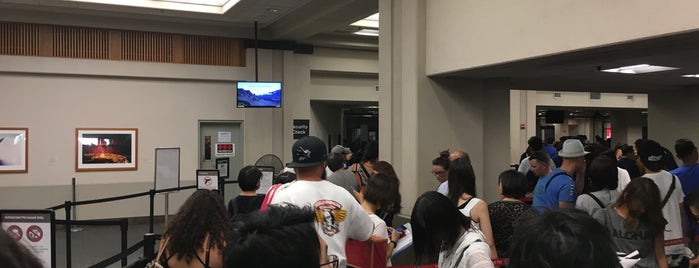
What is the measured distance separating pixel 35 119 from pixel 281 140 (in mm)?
4995

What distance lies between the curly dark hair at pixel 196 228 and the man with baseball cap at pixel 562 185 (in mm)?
2500

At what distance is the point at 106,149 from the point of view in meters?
10.8

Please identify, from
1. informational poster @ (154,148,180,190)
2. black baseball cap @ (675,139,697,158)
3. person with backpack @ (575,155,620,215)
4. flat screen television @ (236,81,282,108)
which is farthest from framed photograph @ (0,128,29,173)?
black baseball cap @ (675,139,697,158)

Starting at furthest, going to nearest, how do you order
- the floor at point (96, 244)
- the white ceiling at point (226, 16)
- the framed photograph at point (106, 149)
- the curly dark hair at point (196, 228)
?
1. the framed photograph at point (106, 149)
2. the white ceiling at point (226, 16)
3. the floor at point (96, 244)
4. the curly dark hair at point (196, 228)

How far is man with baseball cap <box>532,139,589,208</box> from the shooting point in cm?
421

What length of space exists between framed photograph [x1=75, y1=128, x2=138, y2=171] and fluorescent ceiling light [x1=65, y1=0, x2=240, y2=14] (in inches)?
105

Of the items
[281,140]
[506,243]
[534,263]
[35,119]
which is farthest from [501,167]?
[35,119]

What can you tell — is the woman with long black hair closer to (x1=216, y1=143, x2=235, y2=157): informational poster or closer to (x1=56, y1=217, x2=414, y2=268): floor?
(x1=56, y1=217, x2=414, y2=268): floor

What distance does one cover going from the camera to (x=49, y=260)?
3.85 m

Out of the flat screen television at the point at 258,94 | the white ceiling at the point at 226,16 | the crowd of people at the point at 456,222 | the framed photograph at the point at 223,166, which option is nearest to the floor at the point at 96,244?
the framed photograph at the point at 223,166

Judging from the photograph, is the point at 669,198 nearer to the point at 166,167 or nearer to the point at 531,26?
the point at 531,26

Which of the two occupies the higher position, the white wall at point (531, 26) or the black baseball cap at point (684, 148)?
the white wall at point (531, 26)

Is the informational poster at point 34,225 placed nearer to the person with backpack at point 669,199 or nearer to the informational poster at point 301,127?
the person with backpack at point 669,199

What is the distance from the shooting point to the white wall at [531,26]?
4297 mm
